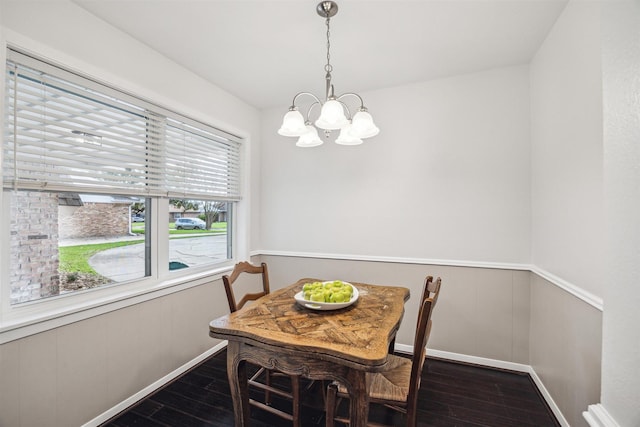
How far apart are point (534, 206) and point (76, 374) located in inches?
136

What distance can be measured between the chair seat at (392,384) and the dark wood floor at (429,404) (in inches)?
18.7

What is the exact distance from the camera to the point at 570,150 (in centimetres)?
174

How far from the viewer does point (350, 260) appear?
118 inches

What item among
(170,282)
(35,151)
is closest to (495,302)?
(170,282)

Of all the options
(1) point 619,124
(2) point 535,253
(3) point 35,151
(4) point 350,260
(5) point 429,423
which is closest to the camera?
(1) point 619,124

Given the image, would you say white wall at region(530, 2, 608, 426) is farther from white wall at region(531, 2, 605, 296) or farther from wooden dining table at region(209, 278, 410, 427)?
wooden dining table at region(209, 278, 410, 427)

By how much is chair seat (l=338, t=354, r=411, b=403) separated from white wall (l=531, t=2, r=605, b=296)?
1.10 meters

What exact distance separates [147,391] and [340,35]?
9.77 ft

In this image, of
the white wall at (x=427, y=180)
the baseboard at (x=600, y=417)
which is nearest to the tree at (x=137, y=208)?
the white wall at (x=427, y=180)

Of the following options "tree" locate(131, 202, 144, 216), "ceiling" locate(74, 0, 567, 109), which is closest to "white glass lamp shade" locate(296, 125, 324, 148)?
"ceiling" locate(74, 0, 567, 109)

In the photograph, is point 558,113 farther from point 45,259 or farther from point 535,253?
point 45,259

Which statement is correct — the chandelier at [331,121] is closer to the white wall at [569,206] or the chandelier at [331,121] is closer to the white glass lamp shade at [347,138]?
the white glass lamp shade at [347,138]

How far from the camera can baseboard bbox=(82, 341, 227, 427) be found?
1.82m

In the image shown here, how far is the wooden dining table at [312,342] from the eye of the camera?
1217mm
